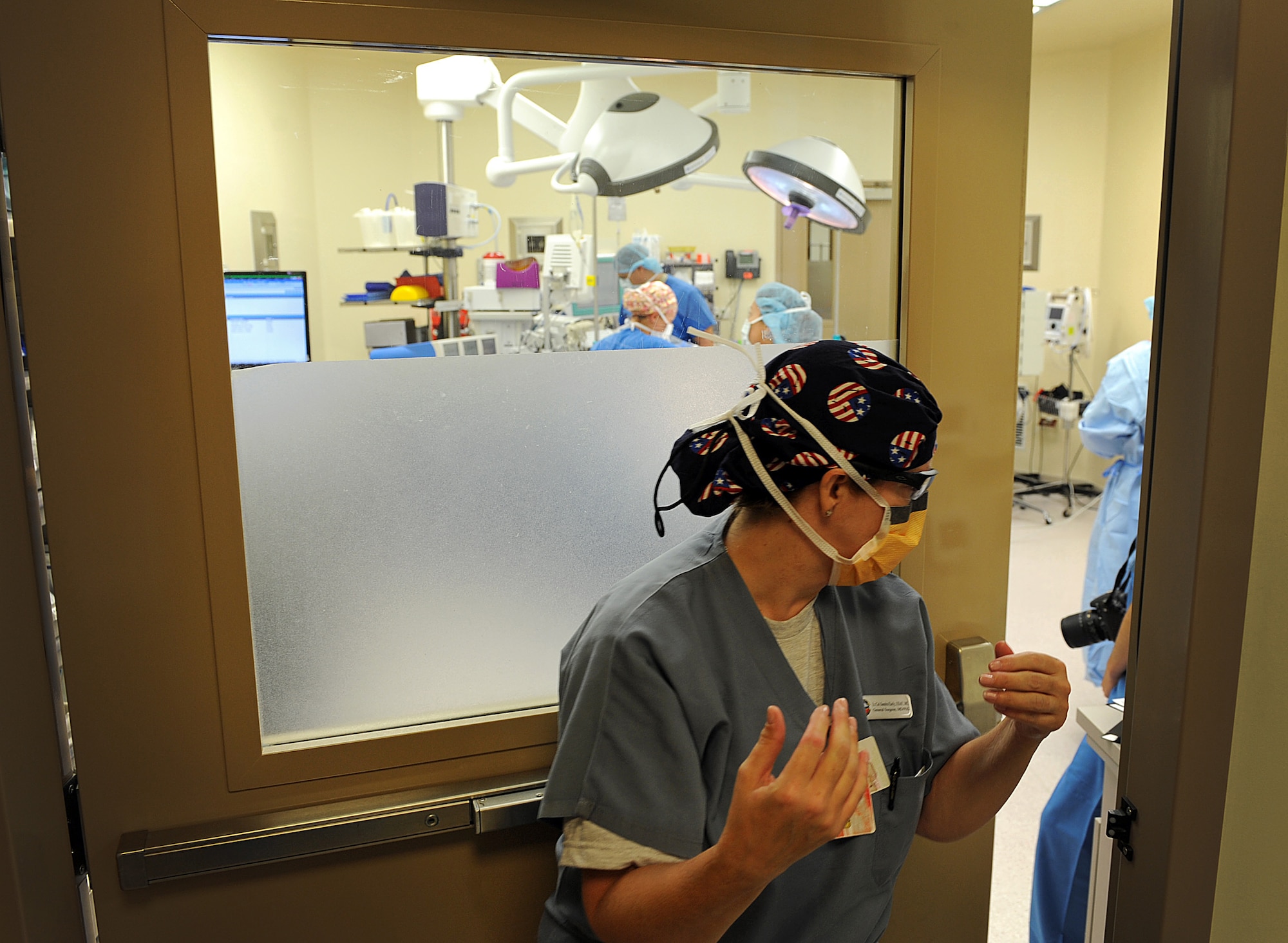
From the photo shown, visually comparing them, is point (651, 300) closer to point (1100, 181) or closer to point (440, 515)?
point (440, 515)

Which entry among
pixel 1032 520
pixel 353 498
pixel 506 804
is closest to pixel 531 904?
pixel 506 804

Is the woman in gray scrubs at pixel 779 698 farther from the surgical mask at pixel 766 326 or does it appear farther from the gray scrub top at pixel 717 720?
the surgical mask at pixel 766 326

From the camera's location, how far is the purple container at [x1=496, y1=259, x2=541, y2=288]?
1247 millimetres

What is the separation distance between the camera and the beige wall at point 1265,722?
0.88 m

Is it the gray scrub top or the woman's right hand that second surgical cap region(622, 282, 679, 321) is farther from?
the woman's right hand

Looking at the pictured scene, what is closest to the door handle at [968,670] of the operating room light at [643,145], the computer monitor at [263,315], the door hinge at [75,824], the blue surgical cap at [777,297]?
the blue surgical cap at [777,297]

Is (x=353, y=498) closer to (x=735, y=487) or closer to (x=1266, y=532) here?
(x=735, y=487)

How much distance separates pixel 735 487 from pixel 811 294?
1.49 feet

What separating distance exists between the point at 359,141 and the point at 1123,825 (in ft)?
3.72

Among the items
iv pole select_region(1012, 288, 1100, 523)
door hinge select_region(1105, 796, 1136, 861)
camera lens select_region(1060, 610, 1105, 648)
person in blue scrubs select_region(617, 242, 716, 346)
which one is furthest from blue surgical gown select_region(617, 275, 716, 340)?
iv pole select_region(1012, 288, 1100, 523)

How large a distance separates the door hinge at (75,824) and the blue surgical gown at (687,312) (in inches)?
35.0

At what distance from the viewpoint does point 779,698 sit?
1.00m

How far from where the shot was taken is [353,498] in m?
1.15

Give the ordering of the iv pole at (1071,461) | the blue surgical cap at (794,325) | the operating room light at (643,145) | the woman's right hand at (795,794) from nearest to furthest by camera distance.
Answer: the woman's right hand at (795,794)
the operating room light at (643,145)
the blue surgical cap at (794,325)
the iv pole at (1071,461)
